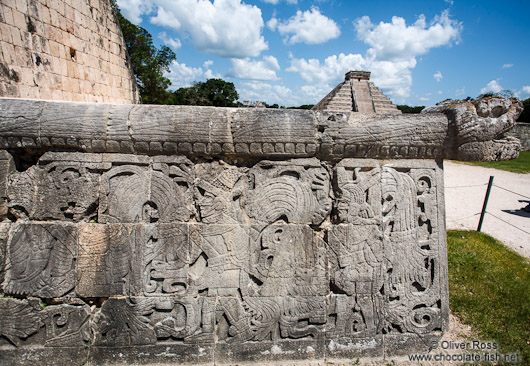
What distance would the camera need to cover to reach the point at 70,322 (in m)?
2.27

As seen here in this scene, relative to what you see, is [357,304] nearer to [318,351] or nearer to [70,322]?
[318,351]

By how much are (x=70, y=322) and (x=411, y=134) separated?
9.08ft

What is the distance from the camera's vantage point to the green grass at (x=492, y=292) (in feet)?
8.43

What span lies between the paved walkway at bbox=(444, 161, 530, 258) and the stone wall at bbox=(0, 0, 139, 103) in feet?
23.5

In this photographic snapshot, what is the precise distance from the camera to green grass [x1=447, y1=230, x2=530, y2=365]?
257 cm

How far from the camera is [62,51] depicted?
4.69m

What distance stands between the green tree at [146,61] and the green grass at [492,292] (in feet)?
62.1

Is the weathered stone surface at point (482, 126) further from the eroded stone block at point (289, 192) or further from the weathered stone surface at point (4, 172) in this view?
the weathered stone surface at point (4, 172)

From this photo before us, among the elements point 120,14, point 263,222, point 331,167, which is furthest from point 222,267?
point 120,14

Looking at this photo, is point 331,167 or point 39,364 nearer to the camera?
point 39,364

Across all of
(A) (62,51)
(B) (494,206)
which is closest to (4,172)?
(A) (62,51)

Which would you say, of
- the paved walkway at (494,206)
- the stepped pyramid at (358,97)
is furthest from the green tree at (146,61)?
the paved walkway at (494,206)

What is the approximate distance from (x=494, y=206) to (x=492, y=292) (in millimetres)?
6044

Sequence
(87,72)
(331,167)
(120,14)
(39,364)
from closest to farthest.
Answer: (39,364), (331,167), (87,72), (120,14)
